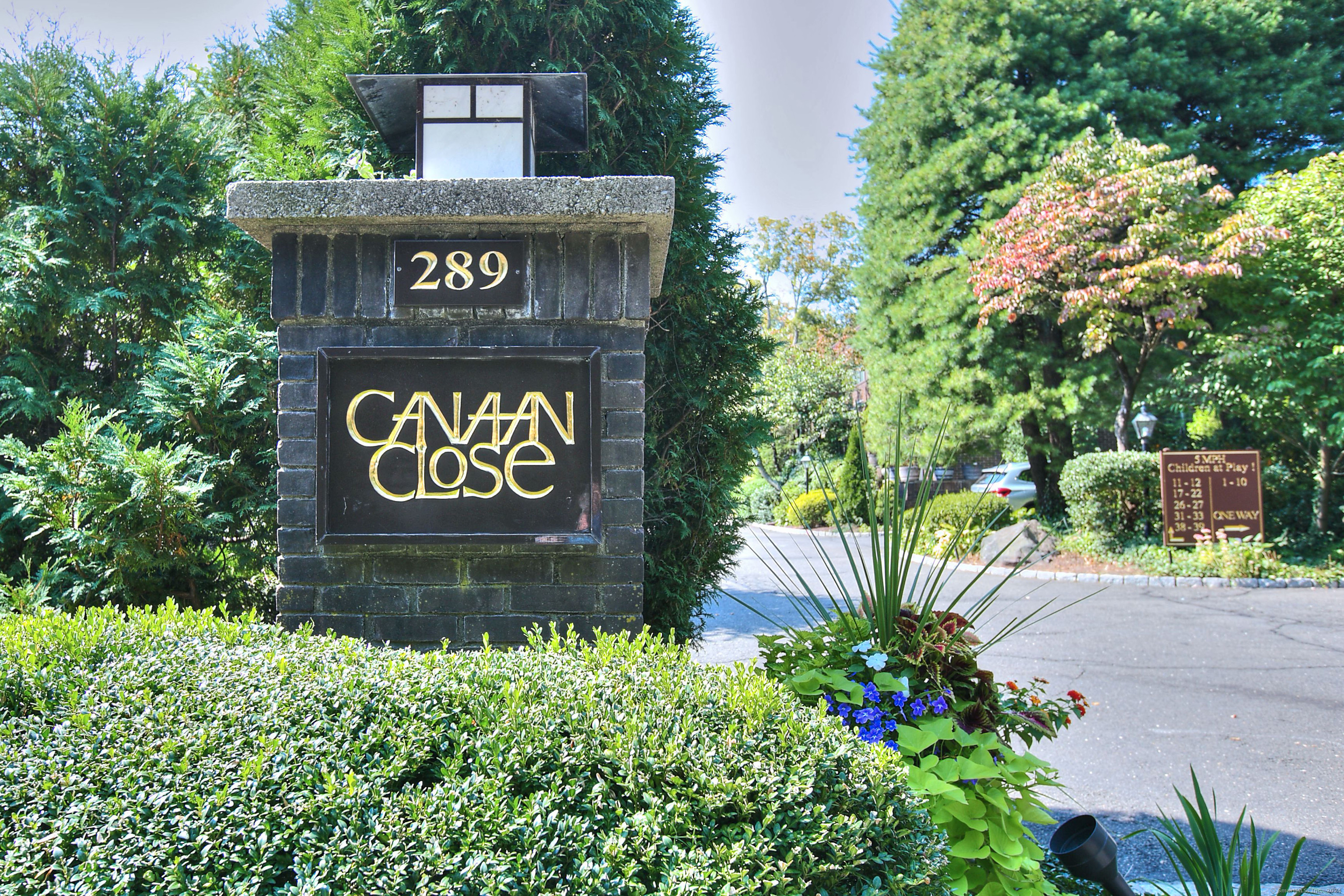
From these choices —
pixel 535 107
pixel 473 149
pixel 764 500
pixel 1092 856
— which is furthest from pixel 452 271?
pixel 764 500

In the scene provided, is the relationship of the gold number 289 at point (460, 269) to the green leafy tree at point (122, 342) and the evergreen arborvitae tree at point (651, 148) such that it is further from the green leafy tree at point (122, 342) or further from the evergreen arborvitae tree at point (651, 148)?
the green leafy tree at point (122, 342)

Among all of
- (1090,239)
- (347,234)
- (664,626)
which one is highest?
(1090,239)

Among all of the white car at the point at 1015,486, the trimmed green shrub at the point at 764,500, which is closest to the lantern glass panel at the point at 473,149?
the white car at the point at 1015,486

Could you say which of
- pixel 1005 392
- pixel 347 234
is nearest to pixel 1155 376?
pixel 1005 392

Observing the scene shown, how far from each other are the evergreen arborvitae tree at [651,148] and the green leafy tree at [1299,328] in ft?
35.5

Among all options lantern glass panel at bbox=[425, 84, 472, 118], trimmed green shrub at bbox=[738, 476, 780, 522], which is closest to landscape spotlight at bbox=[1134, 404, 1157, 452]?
trimmed green shrub at bbox=[738, 476, 780, 522]

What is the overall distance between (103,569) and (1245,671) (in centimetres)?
751

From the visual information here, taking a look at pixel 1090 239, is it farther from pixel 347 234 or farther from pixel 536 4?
pixel 347 234

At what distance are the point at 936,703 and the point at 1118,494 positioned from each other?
11241mm

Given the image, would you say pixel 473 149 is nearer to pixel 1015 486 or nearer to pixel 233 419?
pixel 233 419

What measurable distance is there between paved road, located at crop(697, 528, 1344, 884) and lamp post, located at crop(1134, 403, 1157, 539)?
2.11 meters

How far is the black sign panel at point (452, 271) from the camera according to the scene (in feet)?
8.93

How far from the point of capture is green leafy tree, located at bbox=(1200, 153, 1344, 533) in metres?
10.9

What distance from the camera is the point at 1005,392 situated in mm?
14422
